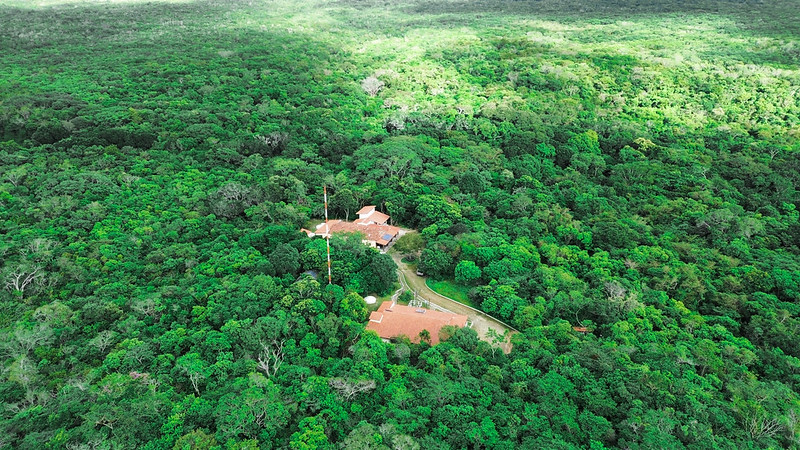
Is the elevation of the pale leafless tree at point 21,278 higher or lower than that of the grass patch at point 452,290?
higher

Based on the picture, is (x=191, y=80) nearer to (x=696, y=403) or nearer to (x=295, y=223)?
(x=295, y=223)

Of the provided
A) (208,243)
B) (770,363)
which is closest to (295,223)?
(208,243)

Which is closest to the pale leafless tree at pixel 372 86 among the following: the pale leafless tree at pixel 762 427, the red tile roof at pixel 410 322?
the red tile roof at pixel 410 322

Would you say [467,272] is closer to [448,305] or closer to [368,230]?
[448,305]

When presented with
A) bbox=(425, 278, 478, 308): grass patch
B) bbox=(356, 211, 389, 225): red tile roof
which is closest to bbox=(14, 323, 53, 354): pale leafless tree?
bbox=(356, 211, 389, 225): red tile roof

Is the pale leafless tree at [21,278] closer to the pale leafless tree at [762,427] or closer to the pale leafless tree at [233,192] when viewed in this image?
the pale leafless tree at [233,192]

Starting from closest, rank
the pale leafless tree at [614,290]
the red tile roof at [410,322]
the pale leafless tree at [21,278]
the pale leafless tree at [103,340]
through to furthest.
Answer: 1. the pale leafless tree at [103,340]
2. the red tile roof at [410,322]
3. the pale leafless tree at [21,278]
4. the pale leafless tree at [614,290]

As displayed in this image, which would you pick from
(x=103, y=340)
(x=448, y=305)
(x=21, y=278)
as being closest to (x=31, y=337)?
(x=103, y=340)

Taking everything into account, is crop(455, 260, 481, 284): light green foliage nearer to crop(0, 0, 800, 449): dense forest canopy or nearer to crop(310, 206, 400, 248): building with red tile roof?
crop(0, 0, 800, 449): dense forest canopy
